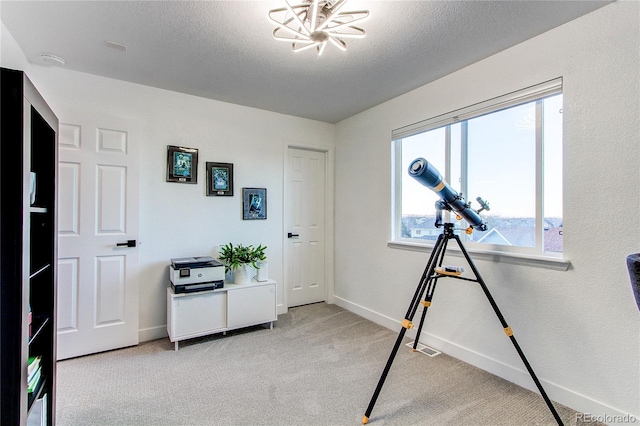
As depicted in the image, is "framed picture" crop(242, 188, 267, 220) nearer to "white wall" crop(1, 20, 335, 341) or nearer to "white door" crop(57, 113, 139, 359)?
"white wall" crop(1, 20, 335, 341)

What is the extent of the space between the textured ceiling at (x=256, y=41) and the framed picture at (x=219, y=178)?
741 millimetres

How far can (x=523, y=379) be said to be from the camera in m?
2.06

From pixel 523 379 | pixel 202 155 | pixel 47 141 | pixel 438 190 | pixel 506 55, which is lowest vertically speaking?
pixel 523 379

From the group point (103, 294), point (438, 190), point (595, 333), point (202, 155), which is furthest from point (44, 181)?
point (595, 333)

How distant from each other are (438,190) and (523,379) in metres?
1.44

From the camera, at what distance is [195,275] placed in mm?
2707

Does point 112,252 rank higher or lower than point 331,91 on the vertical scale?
lower

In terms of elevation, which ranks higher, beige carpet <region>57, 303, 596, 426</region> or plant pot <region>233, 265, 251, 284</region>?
plant pot <region>233, 265, 251, 284</region>

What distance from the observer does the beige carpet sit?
1.76m

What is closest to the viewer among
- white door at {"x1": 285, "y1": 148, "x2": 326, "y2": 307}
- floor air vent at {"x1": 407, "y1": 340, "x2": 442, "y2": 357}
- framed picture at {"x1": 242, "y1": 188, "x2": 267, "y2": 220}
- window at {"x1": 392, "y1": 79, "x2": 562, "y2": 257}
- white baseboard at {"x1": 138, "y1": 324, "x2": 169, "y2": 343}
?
window at {"x1": 392, "y1": 79, "x2": 562, "y2": 257}

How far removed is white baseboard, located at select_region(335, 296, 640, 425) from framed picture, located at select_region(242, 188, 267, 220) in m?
1.78

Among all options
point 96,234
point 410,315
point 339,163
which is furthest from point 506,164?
point 96,234

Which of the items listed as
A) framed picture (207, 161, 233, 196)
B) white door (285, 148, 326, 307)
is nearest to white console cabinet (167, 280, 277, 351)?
white door (285, 148, 326, 307)

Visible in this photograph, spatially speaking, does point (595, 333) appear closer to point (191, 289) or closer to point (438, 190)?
point (438, 190)
